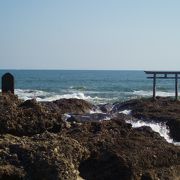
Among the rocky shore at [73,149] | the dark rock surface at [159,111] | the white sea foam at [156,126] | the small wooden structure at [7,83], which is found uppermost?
the small wooden structure at [7,83]

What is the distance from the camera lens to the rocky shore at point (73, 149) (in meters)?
7.52

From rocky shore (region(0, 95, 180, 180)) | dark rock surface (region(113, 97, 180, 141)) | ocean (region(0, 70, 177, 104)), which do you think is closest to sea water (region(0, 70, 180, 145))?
ocean (region(0, 70, 177, 104))

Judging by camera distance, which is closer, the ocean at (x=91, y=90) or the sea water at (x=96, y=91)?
the sea water at (x=96, y=91)

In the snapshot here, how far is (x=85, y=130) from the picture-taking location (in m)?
9.73

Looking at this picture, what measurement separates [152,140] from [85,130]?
52.8 inches

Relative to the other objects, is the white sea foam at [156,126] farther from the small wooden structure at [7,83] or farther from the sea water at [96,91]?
the small wooden structure at [7,83]

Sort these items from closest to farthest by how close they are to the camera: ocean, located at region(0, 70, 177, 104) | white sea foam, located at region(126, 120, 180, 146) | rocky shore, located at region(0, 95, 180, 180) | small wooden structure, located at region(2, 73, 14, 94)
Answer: rocky shore, located at region(0, 95, 180, 180)
small wooden structure, located at region(2, 73, 14, 94)
white sea foam, located at region(126, 120, 180, 146)
ocean, located at region(0, 70, 177, 104)

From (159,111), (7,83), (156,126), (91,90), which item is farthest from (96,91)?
(7,83)

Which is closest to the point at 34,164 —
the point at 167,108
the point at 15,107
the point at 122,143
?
the point at 15,107

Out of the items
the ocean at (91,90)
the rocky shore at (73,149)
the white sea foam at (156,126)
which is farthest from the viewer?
the ocean at (91,90)

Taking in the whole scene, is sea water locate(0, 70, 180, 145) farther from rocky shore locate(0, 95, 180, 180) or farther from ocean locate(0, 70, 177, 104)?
rocky shore locate(0, 95, 180, 180)

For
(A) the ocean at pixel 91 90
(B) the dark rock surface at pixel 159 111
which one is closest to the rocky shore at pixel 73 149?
(B) the dark rock surface at pixel 159 111

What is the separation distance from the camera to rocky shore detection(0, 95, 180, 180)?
752 centimetres

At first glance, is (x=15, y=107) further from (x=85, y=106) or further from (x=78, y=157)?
(x=85, y=106)
